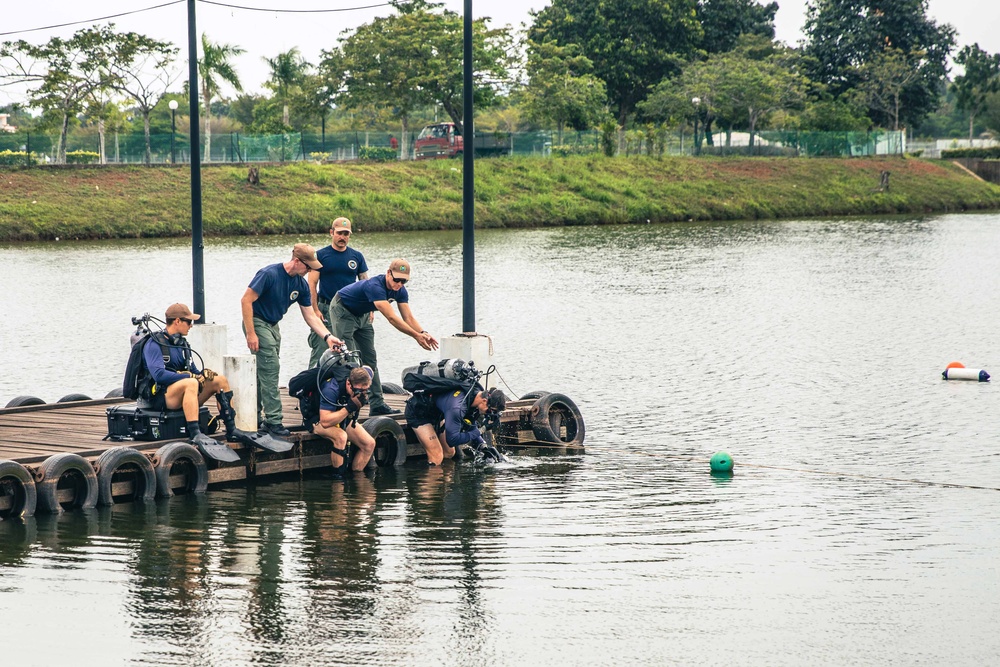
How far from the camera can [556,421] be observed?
1602 centimetres

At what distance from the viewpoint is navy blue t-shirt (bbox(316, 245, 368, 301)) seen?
47.7 ft

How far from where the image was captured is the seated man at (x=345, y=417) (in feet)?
43.1

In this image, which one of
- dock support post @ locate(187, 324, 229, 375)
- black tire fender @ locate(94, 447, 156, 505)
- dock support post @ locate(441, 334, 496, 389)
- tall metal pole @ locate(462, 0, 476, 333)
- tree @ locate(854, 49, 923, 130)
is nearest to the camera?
black tire fender @ locate(94, 447, 156, 505)

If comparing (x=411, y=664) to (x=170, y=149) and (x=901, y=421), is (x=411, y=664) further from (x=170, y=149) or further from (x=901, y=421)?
(x=170, y=149)

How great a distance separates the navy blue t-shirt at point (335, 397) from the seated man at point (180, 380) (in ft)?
2.92

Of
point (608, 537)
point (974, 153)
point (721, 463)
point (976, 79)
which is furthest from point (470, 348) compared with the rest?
point (976, 79)

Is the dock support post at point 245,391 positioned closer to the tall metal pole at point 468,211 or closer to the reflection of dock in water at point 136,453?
the reflection of dock in water at point 136,453

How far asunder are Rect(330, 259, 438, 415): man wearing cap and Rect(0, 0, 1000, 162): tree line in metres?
45.9

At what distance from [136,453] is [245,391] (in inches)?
56.5

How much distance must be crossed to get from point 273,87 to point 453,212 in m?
19.5

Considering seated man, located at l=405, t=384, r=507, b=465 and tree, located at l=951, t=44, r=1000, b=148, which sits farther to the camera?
tree, located at l=951, t=44, r=1000, b=148

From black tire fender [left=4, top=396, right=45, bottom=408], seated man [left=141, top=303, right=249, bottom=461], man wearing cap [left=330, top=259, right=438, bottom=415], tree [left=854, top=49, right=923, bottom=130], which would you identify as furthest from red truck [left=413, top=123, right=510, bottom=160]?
seated man [left=141, top=303, right=249, bottom=461]

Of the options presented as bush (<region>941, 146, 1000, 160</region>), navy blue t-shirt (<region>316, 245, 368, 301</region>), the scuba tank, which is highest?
bush (<region>941, 146, 1000, 160</region>)

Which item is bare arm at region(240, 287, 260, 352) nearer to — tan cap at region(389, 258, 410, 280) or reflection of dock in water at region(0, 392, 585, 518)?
reflection of dock in water at region(0, 392, 585, 518)
